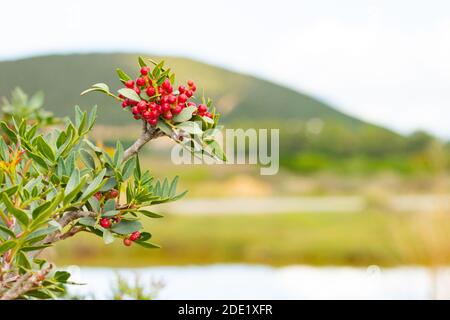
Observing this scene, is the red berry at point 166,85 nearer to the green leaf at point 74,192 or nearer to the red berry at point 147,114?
the red berry at point 147,114

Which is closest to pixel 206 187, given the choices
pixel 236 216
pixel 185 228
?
pixel 236 216

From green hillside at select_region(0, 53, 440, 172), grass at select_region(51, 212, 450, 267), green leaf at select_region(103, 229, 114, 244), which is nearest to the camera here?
green leaf at select_region(103, 229, 114, 244)

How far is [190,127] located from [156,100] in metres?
0.07

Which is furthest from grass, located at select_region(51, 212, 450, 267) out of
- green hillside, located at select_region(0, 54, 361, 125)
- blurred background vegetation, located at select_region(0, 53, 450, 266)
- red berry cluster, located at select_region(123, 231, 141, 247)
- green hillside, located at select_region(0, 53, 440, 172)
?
red berry cluster, located at select_region(123, 231, 141, 247)

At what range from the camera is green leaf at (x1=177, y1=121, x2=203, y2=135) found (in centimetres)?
110

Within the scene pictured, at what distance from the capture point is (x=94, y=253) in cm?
1177

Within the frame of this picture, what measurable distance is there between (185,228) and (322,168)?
579 centimetres

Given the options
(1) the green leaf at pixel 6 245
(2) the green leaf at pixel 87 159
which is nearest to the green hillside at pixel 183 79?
(2) the green leaf at pixel 87 159

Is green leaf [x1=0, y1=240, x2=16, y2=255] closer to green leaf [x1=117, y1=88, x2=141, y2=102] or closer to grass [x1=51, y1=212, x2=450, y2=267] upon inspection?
green leaf [x1=117, y1=88, x2=141, y2=102]

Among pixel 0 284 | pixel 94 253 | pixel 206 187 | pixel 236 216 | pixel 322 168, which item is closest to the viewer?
pixel 0 284

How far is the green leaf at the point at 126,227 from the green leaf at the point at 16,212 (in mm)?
173

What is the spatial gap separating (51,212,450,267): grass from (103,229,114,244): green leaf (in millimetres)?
9308

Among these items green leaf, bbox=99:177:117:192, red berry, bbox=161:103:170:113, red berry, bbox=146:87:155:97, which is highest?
red berry, bbox=146:87:155:97

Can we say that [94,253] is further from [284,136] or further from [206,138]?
[206,138]
